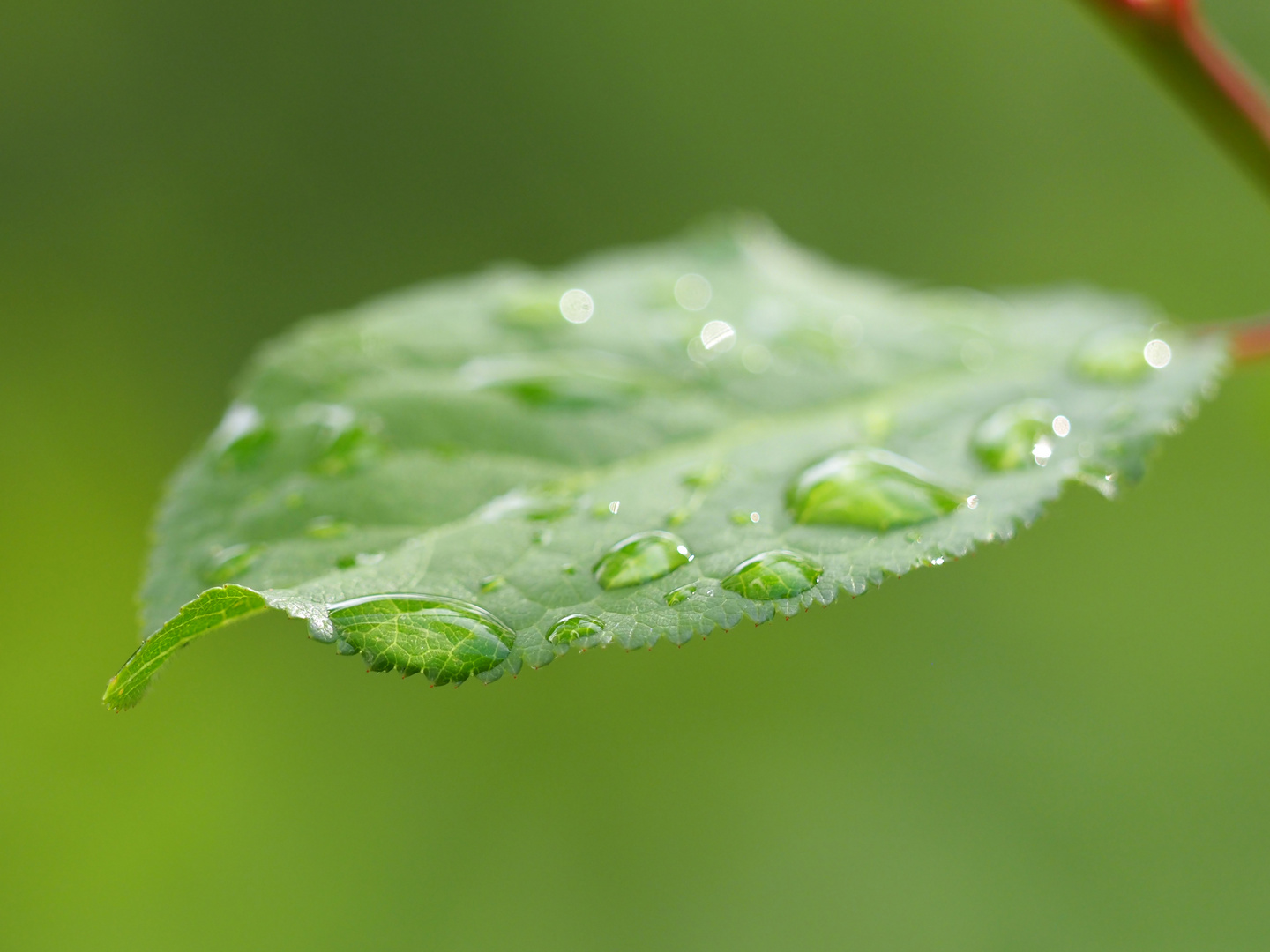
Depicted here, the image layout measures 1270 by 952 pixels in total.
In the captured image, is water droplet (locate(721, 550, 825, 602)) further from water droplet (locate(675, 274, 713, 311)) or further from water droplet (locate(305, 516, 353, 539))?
water droplet (locate(675, 274, 713, 311))

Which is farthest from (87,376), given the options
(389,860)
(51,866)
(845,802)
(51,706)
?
(845,802)

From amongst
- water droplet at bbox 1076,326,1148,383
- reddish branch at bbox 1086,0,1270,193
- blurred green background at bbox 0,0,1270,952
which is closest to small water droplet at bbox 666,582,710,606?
water droplet at bbox 1076,326,1148,383

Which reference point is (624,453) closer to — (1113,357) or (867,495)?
(867,495)

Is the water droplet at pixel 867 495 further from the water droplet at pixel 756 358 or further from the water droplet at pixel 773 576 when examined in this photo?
the water droplet at pixel 756 358

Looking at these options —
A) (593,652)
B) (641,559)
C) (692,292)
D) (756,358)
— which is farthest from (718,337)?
(593,652)

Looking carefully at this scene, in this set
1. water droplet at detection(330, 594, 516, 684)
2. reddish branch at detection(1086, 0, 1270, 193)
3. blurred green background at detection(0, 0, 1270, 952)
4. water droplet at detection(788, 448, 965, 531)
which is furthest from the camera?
blurred green background at detection(0, 0, 1270, 952)

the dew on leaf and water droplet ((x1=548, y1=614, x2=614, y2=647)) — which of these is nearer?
water droplet ((x1=548, y1=614, x2=614, y2=647))
